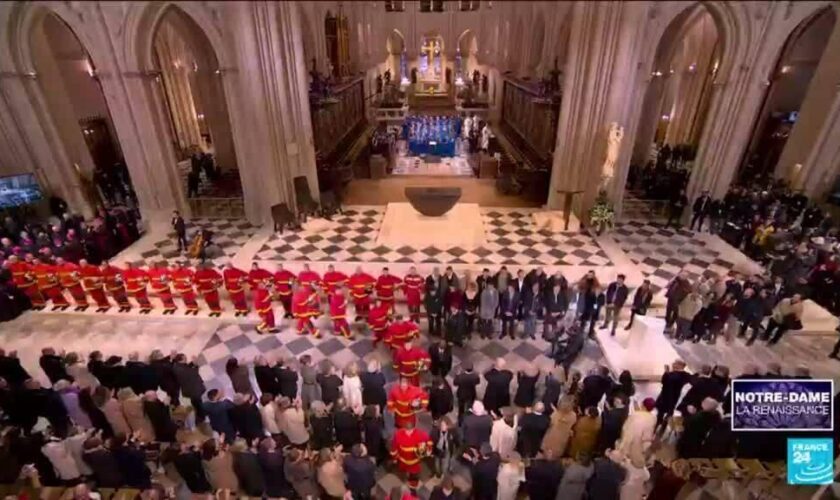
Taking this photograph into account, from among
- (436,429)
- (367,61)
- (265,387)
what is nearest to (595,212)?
(436,429)

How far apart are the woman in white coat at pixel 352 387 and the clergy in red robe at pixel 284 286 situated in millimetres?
3198

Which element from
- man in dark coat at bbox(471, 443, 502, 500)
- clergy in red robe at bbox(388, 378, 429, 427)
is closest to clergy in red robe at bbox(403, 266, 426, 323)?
clergy in red robe at bbox(388, 378, 429, 427)

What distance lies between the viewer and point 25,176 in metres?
13.5

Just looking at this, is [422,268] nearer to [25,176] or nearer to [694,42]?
[25,176]

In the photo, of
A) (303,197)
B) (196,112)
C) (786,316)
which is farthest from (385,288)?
(196,112)

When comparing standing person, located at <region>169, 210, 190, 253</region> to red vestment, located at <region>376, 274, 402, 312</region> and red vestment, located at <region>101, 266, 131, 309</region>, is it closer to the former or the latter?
red vestment, located at <region>101, 266, 131, 309</region>

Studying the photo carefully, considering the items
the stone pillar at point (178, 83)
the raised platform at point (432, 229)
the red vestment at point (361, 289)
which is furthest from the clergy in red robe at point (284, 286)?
the stone pillar at point (178, 83)

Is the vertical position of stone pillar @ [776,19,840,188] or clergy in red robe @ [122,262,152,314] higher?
stone pillar @ [776,19,840,188]

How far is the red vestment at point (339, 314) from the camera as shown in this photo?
9.04 m

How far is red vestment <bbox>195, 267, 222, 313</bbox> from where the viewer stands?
9570 millimetres

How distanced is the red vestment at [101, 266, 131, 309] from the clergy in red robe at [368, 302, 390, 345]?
5.62 meters

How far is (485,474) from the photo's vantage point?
561 cm

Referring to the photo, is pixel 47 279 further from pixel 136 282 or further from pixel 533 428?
pixel 533 428

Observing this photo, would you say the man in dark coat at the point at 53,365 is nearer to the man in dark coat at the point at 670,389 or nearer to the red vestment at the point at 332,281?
the red vestment at the point at 332,281
